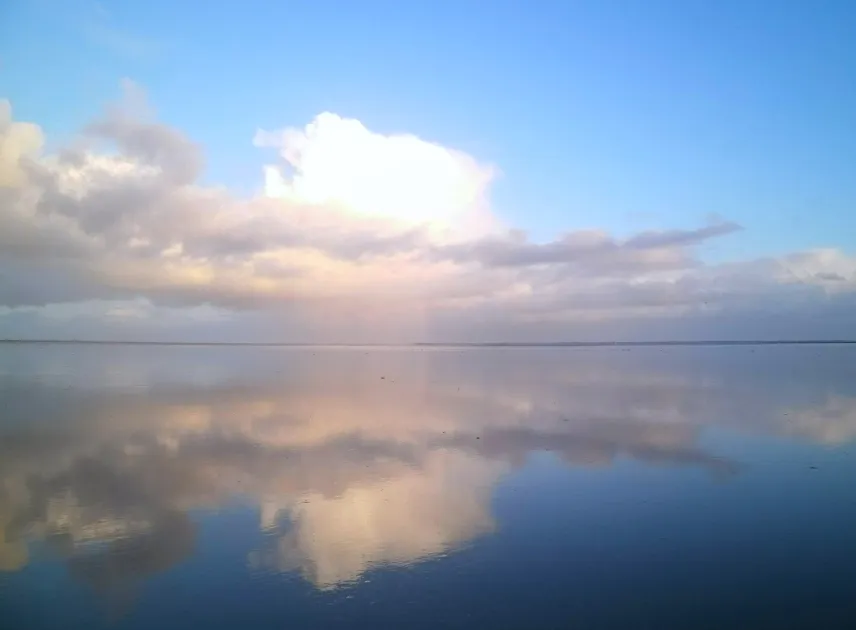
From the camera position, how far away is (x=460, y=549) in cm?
960

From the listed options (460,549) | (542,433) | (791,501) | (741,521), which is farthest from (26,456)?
(791,501)

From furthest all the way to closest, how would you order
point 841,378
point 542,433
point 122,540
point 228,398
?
point 841,378, point 228,398, point 542,433, point 122,540

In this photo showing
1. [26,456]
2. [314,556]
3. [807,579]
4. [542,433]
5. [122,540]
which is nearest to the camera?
[807,579]

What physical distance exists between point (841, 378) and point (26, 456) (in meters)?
44.3

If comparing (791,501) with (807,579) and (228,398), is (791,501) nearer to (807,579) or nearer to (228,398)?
(807,579)

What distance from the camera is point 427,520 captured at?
1098 cm

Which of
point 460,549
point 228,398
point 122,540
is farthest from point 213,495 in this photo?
point 228,398

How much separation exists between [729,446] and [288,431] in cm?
1340

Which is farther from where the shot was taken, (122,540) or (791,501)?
(791,501)

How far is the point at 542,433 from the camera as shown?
1927 cm

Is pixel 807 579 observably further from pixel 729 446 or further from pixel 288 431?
pixel 288 431

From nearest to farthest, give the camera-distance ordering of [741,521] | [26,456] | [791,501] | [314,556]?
[314,556] → [741,521] → [791,501] → [26,456]

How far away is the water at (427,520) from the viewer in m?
7.79

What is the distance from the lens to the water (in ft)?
25.5
